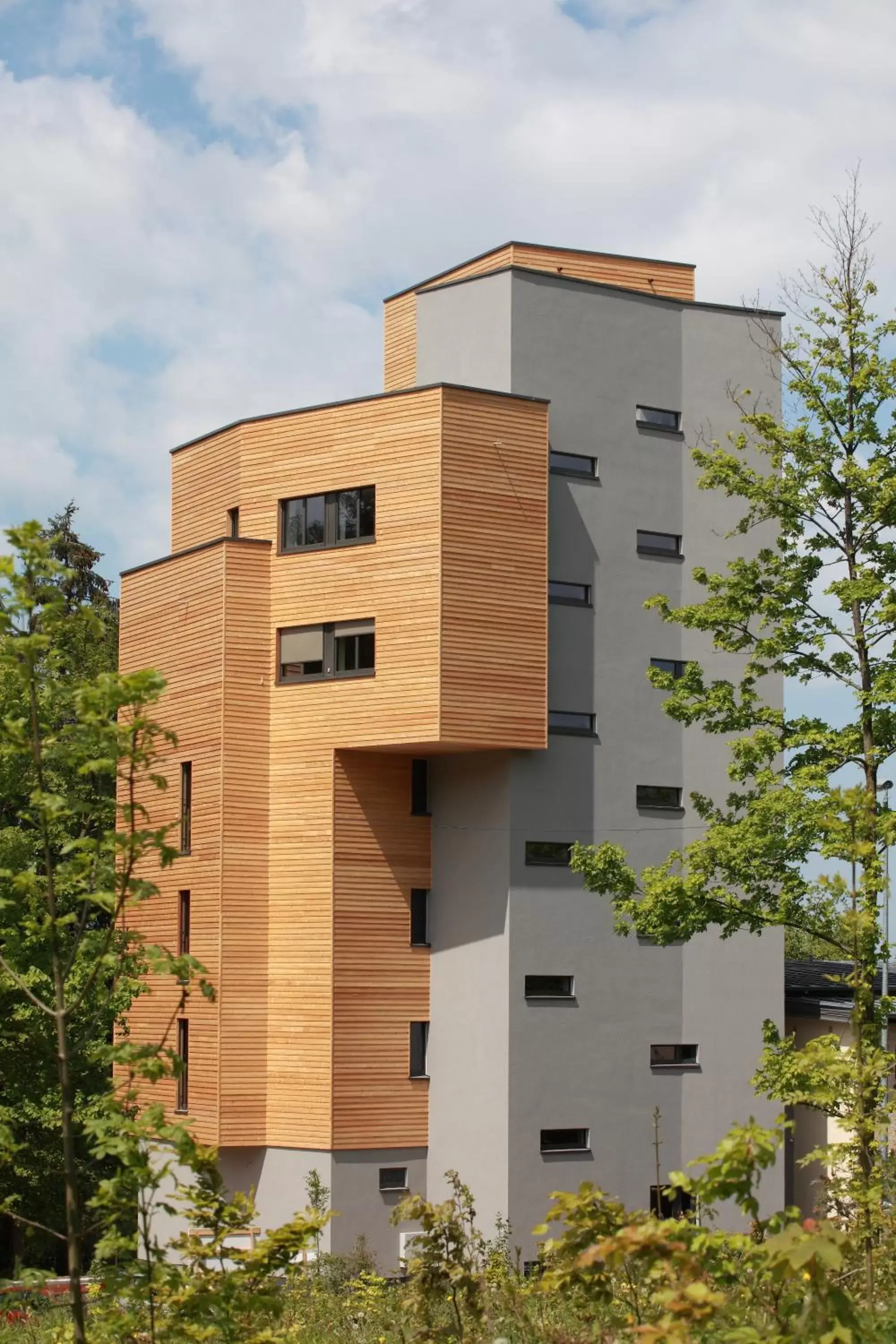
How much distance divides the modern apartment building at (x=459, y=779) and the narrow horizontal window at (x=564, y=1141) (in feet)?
0.15

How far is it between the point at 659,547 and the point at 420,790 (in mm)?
6498

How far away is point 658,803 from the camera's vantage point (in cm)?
3067

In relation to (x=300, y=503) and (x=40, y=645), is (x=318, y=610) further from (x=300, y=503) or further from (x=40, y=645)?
(x=40, y=645)

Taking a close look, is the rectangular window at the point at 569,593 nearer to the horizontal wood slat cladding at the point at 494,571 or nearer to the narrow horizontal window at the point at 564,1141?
the horizontal wood slat cladding at the point at 494,571

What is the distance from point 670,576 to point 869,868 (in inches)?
605

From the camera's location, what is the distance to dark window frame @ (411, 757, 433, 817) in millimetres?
30656

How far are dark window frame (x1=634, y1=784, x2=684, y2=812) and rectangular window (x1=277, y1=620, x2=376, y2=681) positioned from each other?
553cm

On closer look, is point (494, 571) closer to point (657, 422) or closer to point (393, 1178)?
point (657, 422)

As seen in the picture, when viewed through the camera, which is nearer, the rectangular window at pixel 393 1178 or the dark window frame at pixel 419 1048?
the rectangular window at pixel 393 1178

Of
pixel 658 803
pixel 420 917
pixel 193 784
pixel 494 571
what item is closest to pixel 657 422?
pixel 494 571

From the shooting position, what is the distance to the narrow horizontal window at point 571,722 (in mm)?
29828

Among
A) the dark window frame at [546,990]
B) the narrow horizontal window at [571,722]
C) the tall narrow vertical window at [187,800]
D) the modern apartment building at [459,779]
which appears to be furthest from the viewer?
the tall narrow vertical window at [187,800]

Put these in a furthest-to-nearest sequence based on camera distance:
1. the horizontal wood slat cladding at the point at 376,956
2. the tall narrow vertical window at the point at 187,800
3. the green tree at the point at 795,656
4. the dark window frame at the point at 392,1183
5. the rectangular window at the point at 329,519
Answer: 1. the tall narrow vertical window at the point at 187,800
2. the rectangular window at the point at 329,519
3. the horizontal wood slat cladding at the point at 376,956
4. the dark window frame at the point at 392,1183
5. the green tree at the point at 795,656

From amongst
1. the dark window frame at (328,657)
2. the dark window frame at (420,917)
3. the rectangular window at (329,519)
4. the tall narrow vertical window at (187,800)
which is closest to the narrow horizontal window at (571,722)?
the dark window frame at (328,657)
